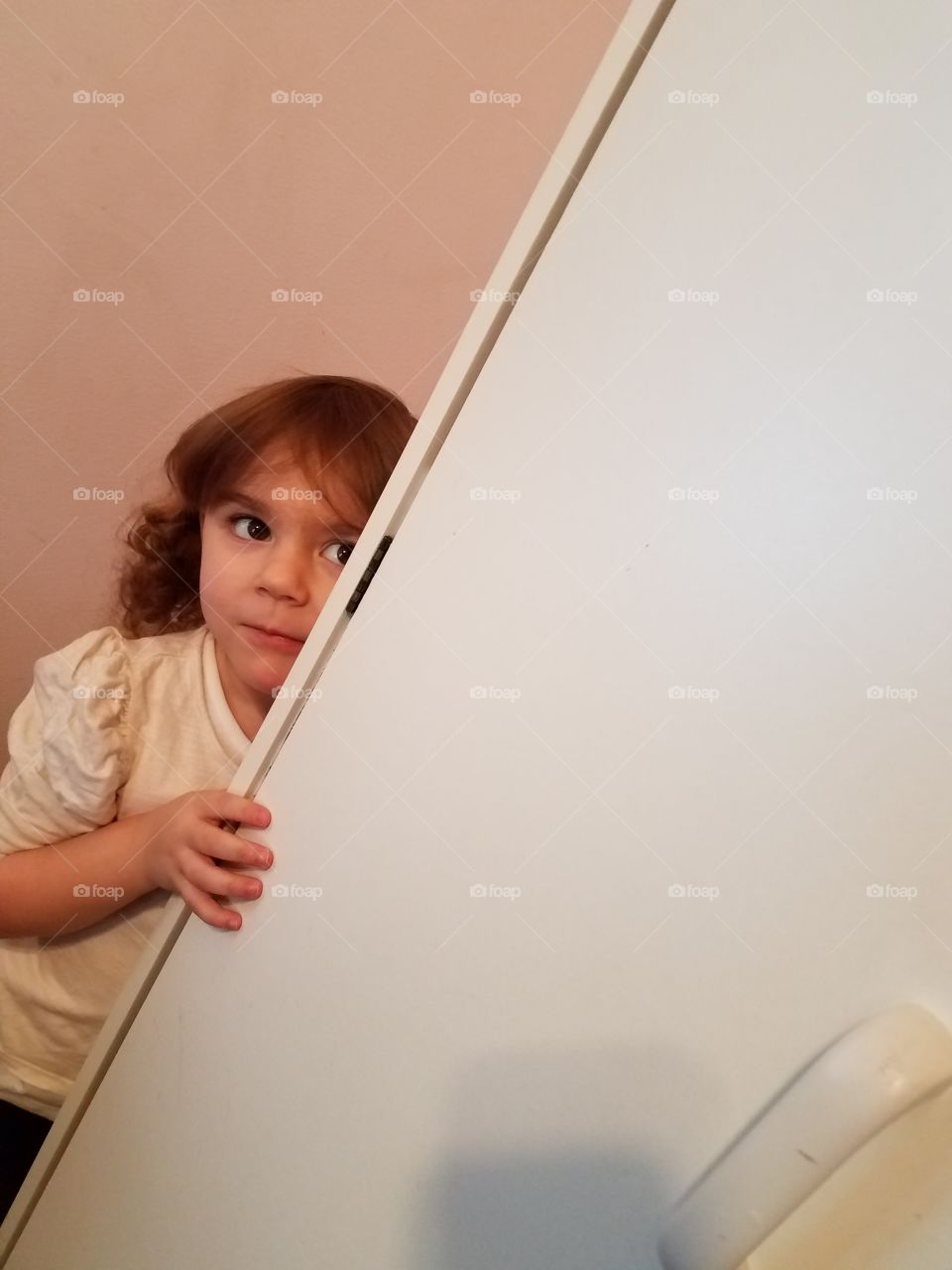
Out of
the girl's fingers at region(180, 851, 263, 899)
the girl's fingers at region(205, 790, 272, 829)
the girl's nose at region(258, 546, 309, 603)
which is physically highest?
the girl's nose at region(258, 546, 309, 603)

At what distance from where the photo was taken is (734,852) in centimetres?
32

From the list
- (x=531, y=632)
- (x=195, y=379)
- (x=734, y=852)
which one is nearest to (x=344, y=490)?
(x=195, y=379)

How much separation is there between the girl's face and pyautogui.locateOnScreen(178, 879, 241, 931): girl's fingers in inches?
10.5

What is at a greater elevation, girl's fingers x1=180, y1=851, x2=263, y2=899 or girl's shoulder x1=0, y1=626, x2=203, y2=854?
girl's fingers x1=180, y1=851, x2=263, y2=899

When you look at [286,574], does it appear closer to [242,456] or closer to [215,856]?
[242,456]

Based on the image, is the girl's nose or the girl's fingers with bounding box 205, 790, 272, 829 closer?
the girl's fingers with bounding box 205, 790, 272, 829

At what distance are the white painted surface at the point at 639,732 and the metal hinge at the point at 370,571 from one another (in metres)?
0.01

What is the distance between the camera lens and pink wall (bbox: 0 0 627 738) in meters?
0.77

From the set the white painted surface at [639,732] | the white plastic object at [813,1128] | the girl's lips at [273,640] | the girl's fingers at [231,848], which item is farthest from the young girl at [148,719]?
the white plastic object at [813,1128]

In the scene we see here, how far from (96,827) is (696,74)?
2.17 ft

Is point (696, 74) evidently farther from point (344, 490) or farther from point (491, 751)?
point (344, 490)

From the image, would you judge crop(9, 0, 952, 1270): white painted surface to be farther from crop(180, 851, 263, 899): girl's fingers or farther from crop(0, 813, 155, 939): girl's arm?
crop(0, 813, 155, 939): girl's arm

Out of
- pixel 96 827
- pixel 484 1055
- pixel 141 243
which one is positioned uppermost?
pixel 141 243

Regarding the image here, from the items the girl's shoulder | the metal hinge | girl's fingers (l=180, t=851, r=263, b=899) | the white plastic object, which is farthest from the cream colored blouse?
the white plastic object
